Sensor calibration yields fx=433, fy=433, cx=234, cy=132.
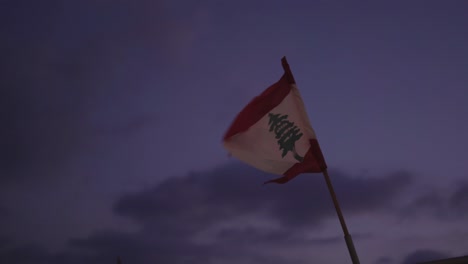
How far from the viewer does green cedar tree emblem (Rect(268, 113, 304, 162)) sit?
399 inches

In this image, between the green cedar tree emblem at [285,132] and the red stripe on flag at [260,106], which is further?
the red stripe on flag at [260,106]

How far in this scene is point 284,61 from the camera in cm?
1065

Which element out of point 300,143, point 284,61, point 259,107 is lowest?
point 300,143

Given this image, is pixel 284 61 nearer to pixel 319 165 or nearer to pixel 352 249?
pixel 319 165

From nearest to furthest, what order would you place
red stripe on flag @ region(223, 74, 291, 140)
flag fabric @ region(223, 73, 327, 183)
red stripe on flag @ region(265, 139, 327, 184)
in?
red stripe on flag @ region(265, 139, 327, 184)
flag fabric @ region(223, 73, 327, 183)
red stripe on flag @ region(223, 74, 291, 140)

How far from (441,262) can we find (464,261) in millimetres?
342

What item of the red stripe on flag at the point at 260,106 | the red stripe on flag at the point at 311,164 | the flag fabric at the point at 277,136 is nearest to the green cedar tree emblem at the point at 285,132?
the flag fabric at the point at 277,136

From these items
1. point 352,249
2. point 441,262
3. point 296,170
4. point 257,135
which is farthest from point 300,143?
point 441,262

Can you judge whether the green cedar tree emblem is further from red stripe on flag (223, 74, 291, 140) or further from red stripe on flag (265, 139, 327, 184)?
red stripe on flag (223, 74, 291, 140)

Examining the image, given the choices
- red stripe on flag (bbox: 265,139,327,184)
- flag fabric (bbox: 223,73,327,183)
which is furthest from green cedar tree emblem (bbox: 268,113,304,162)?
red stripe on flag (bbox: 265,139,327,184)

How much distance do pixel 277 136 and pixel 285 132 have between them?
24 centimetres

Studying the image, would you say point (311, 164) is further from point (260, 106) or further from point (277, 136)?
point (260, 106)

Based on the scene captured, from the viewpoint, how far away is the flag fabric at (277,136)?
9.98 metres

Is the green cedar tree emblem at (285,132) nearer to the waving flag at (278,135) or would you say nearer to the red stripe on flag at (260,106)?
the waving flag at (278,135)
